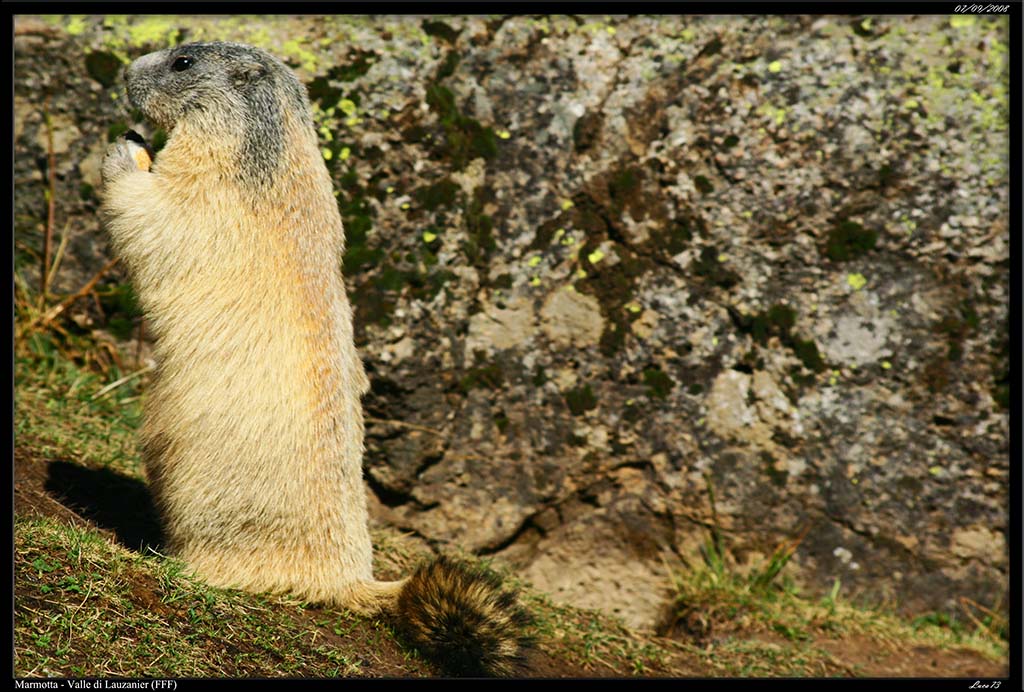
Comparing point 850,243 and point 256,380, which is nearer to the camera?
point 256,380

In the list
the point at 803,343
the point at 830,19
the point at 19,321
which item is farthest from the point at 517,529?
the point at 830,19

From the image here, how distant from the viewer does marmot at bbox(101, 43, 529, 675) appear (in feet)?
15.6

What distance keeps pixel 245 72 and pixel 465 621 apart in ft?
10.8

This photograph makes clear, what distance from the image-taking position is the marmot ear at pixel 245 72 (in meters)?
5.25

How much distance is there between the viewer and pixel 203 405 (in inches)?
189

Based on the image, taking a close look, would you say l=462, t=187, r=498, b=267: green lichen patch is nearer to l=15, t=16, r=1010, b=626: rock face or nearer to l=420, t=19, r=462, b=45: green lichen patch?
l=15, t=16, r=1010, b=626: rock face

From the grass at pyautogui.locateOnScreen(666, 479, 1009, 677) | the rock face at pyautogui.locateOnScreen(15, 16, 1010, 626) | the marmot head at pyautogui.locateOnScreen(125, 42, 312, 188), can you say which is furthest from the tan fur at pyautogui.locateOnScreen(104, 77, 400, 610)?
the grass at pyautogui.locateOnScreen(666, 479, 1009, 677)

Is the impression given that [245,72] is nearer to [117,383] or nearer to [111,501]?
[111,501]

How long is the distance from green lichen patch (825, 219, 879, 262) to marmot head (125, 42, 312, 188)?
3876 mm

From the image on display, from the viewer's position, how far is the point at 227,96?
5.20 meters

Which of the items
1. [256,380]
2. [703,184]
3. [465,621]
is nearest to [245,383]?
[256,380]

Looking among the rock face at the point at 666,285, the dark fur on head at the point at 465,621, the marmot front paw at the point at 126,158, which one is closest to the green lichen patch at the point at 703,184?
the rock face at the point at 666,285

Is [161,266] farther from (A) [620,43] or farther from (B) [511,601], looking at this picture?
(A) [620,43]

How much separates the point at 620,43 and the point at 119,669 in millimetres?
5446
